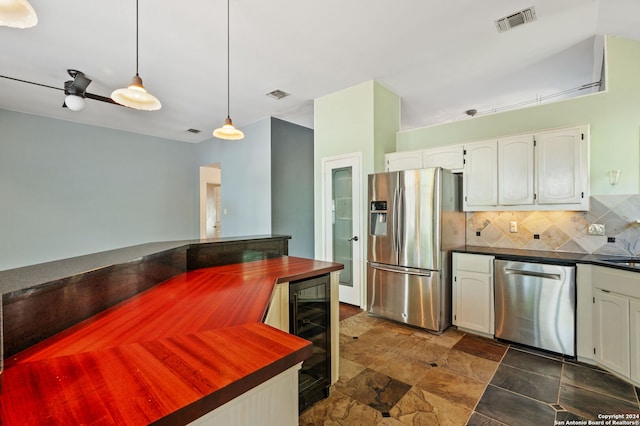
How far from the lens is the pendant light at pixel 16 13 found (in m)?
1.33

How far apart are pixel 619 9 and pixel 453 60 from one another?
4.48ft

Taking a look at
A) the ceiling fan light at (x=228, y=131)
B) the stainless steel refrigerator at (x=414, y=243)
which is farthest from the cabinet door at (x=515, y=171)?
the ceiling fan light at (x=228, y=131)

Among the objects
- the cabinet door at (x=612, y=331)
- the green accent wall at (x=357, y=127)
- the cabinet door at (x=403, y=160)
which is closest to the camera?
the cabinet door at (x=612, y=331)

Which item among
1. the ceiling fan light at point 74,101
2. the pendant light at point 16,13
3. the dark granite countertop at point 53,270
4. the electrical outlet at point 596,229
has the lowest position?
the dark granite countertop at point 53,270

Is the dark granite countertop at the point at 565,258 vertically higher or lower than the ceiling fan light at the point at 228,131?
lower

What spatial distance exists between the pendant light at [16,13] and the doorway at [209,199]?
17.1 feet

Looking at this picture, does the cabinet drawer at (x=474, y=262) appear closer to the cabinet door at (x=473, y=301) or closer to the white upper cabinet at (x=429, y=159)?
the cabinet door at (x=473, y=301)

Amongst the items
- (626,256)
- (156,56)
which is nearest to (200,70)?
(156,56)

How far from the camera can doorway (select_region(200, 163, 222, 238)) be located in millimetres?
7043

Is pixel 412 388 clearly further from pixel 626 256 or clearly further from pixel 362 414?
pixel 626 256

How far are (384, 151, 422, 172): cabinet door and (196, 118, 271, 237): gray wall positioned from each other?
2253mm

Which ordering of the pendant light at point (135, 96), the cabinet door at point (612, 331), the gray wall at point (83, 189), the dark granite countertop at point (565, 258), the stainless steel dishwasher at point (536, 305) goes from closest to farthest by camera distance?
the pendant light at point (135, 96)
the cabinet door at point (612, 331)
the dark granite countertop at point (565, 258)
the stainless steel dishwasher at point (536, 305)
the gray wall at point (83, 189)

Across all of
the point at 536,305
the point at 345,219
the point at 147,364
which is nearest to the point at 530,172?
the point at 536,305

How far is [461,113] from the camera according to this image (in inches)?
203
